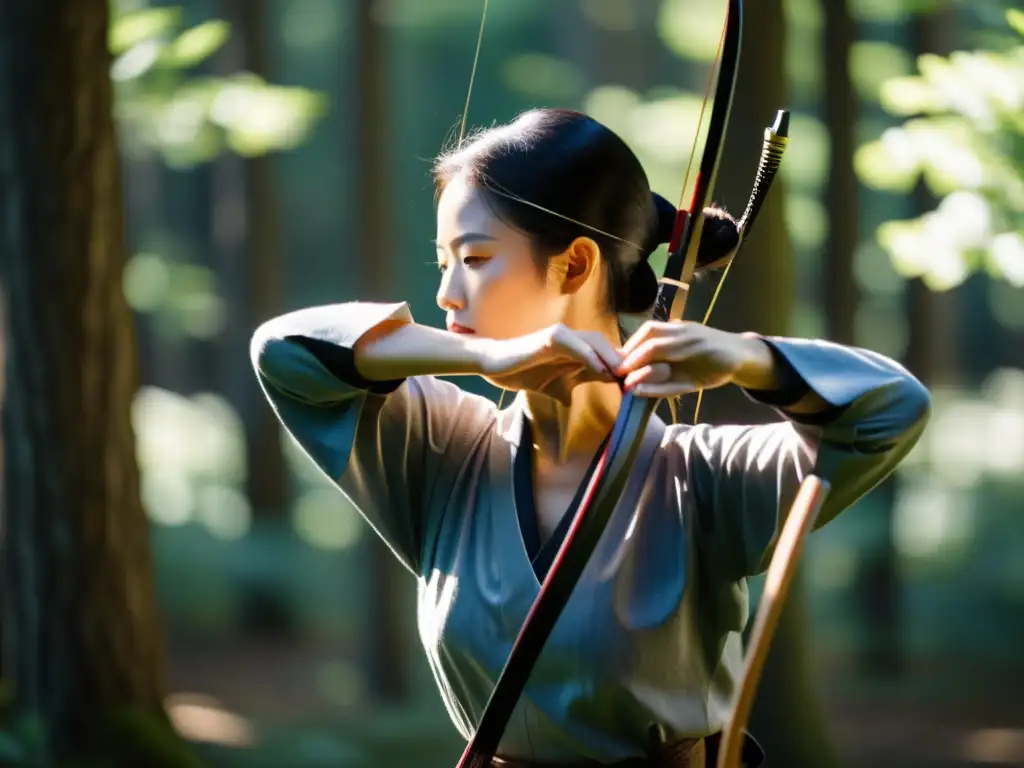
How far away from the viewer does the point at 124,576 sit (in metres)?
4.49

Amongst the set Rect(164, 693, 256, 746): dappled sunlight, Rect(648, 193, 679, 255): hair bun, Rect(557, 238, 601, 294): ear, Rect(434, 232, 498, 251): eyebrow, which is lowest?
Rect(164, 693, 256, 746): dappled sunlight

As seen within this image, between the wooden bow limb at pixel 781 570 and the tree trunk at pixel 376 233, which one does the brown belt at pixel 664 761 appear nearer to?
the wooden bow limb at pixel 781 570

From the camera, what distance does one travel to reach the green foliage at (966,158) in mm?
3539

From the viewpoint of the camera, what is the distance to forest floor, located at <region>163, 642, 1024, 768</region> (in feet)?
19.6

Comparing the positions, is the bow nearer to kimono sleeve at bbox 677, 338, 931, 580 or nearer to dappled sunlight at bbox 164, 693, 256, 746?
kimono sleeve at bbox 677, 338, 931, 580

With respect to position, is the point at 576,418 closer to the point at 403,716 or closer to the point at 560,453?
the point at 560,453

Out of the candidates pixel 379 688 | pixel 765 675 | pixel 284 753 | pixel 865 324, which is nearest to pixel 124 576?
pixel 284 753

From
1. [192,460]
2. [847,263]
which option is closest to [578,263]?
[847,263]

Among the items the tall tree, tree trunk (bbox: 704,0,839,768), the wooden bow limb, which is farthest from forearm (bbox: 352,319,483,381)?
the tall tree

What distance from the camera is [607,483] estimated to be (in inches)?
70.7

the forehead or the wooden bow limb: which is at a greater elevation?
the forehead

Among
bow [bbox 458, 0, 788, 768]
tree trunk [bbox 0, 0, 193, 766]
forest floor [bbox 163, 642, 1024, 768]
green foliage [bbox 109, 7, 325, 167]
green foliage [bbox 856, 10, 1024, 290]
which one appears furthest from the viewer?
forest floor [bbox 163, 642, 1024, 768]

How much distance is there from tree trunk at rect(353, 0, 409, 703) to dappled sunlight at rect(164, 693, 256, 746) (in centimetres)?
73

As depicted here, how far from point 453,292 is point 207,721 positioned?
18.5ft
